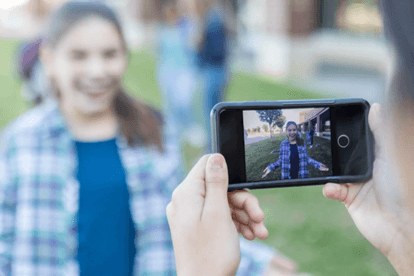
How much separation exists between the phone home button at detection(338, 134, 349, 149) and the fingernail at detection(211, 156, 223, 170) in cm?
29

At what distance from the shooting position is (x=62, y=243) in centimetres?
167

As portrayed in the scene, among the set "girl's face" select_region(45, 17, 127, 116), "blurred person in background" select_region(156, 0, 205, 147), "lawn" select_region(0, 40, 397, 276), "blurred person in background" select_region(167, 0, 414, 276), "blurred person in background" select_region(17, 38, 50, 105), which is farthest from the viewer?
"blurred person in background" select_region(156, 0, 205, 147)

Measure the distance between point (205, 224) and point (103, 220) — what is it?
0.96 m

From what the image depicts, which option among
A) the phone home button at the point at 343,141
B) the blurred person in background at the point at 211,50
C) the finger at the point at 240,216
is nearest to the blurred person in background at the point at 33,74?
the finger at the point at 240,216

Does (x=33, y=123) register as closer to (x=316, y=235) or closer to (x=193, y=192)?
(x=193, y=192)

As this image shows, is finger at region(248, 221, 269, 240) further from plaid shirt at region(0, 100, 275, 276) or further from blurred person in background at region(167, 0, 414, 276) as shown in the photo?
plaid shirt at region(0, 100, 275, 276)

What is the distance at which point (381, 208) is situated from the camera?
97 cm

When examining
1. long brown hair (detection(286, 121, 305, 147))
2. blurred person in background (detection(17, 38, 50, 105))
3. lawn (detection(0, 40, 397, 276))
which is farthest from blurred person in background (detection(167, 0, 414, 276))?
lawn (detection(0, 40, 397, 276))

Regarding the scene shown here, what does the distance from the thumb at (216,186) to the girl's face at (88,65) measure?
1089 millimetres

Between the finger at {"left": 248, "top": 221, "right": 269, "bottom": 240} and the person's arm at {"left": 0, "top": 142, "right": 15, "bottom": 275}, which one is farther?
the person's arm at {"left": 0, "top": 142, "right": 15, "bottom": 275}

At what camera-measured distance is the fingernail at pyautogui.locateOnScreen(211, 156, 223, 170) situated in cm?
86

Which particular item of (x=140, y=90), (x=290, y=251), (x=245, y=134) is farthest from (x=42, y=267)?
(x=140, y=90)

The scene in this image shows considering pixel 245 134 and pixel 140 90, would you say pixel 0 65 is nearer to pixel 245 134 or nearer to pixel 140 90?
pixel 140 90

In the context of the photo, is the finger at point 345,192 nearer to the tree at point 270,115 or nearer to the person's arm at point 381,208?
the person's arm at point 381,208
